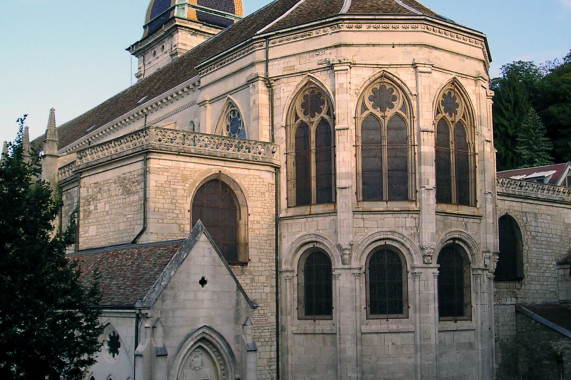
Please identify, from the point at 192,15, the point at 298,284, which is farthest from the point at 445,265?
the point at 192,15

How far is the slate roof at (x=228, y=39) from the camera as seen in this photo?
91.8 ft

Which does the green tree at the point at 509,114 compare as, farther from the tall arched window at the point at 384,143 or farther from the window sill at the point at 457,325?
the tall arched window at the point at 384,143

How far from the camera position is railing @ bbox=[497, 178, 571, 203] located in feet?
110

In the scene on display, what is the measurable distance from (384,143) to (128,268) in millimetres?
10203

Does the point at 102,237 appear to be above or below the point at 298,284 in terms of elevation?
above

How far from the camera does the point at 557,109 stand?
61875 mm

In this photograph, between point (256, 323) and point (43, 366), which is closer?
point (43, 366)

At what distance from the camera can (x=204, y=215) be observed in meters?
26.0

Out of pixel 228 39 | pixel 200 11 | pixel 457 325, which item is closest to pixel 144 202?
pixel 457 325

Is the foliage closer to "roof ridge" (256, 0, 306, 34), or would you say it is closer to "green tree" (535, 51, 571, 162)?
"green tree" (535, 51, 571, 162)

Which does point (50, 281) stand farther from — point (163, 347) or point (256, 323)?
point (256, 323)

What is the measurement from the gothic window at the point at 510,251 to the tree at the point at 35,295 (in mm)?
22091

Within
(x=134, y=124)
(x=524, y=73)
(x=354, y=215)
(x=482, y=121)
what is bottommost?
(x=354, y=215)

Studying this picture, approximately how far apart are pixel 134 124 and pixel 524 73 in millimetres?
46920
